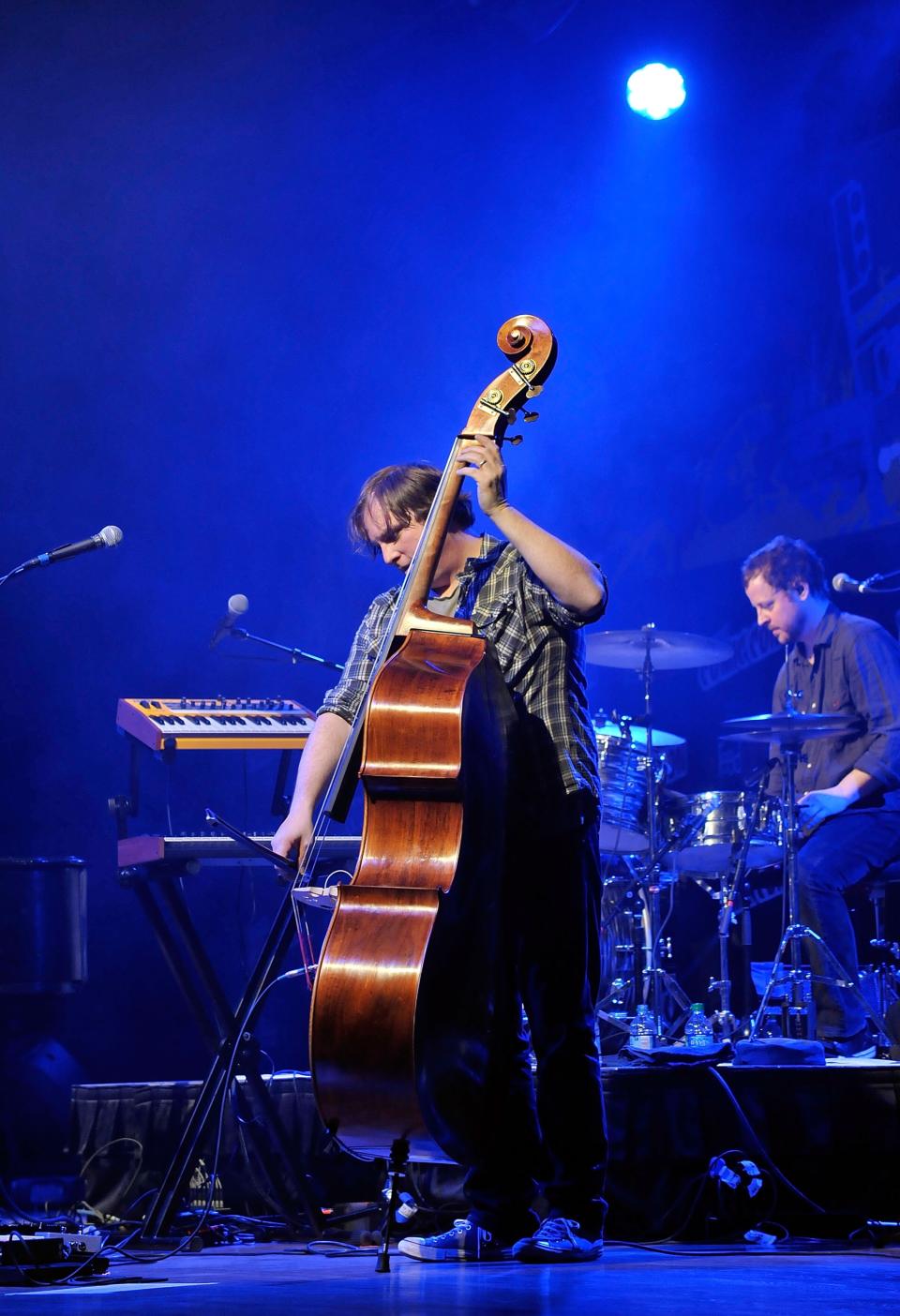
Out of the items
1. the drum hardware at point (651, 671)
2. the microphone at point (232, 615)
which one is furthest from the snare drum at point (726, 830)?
the microphone at point (232, 615)

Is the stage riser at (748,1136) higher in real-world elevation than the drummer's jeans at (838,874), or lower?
lower

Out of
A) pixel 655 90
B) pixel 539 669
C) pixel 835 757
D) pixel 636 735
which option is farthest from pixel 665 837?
pixel 655 90

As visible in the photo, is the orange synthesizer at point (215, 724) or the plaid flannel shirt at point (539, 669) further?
the orange synthesizer at point (215, 724)

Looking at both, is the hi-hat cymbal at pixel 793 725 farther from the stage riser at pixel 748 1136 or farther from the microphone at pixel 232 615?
the microphone at pixel 232 615

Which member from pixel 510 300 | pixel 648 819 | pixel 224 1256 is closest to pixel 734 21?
pixel 510 300

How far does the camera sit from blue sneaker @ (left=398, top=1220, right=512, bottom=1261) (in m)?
2.86

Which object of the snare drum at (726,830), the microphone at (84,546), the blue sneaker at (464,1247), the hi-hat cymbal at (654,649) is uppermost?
the hi-hat cymbal at (654,649)

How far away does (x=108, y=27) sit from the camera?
602 centimetres

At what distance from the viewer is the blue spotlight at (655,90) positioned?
22.8 feet

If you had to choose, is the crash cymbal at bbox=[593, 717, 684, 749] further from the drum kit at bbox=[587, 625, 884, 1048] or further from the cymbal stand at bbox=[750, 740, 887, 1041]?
the cymbal stand at bbox=[750, 740, 887, 1041]

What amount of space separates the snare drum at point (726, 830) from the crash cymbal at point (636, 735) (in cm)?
31

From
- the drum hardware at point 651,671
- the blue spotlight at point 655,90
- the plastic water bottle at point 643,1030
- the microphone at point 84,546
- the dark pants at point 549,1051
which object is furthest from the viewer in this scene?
the blue spotlight at point 655,90

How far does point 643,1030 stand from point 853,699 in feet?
5.10

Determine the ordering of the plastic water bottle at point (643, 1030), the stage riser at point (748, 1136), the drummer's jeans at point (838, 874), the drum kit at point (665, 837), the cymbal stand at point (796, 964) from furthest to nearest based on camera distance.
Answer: the drum kit at point (665, 837), the drummer's jeans at point (838, 874), the cymbal stand at point (796, 964), the plastic water bottle at point (643, 1030), the stage riser at point (748, 1136)
